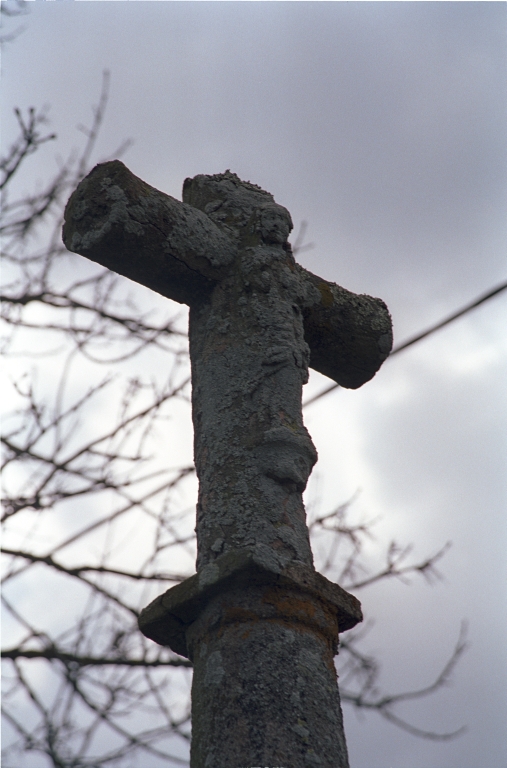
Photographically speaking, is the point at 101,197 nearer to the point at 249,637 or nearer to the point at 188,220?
the point at 188,220

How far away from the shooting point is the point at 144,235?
7.40 ft

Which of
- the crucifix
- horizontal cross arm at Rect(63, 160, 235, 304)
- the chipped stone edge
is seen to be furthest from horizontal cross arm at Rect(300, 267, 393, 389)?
the chipped stone edge

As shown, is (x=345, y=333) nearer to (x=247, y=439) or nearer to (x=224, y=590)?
(x=247, y=439)

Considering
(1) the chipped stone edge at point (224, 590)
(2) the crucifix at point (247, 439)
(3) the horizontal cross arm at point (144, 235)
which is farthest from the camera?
(3) the horizontal cross arm at point (144, 235)

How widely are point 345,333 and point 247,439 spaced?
0.73 meters

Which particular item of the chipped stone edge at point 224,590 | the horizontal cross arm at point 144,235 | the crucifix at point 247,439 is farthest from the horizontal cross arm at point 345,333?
the chipped stone edge at point 224,590

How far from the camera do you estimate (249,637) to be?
1725 millimetres

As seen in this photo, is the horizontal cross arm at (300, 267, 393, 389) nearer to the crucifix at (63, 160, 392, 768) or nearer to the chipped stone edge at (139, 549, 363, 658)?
the crucifix at (63, 160, 392, 768)

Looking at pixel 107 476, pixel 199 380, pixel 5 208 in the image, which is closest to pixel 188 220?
pixel 199 380

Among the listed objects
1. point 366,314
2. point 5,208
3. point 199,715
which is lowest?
point 199,715

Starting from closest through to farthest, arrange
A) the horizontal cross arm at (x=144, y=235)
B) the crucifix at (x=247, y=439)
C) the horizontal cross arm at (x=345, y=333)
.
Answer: the crucifix at (x=247, y=439) < the horizontal cross arm at (x=144, y=235) < the horizontal cross arm at (x=345, y=333)

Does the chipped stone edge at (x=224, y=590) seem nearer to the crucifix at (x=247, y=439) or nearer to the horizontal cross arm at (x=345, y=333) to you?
the crucifix at (x=247, y=439)

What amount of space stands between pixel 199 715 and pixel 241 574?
1.07ft

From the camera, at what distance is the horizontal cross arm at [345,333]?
256 cm
